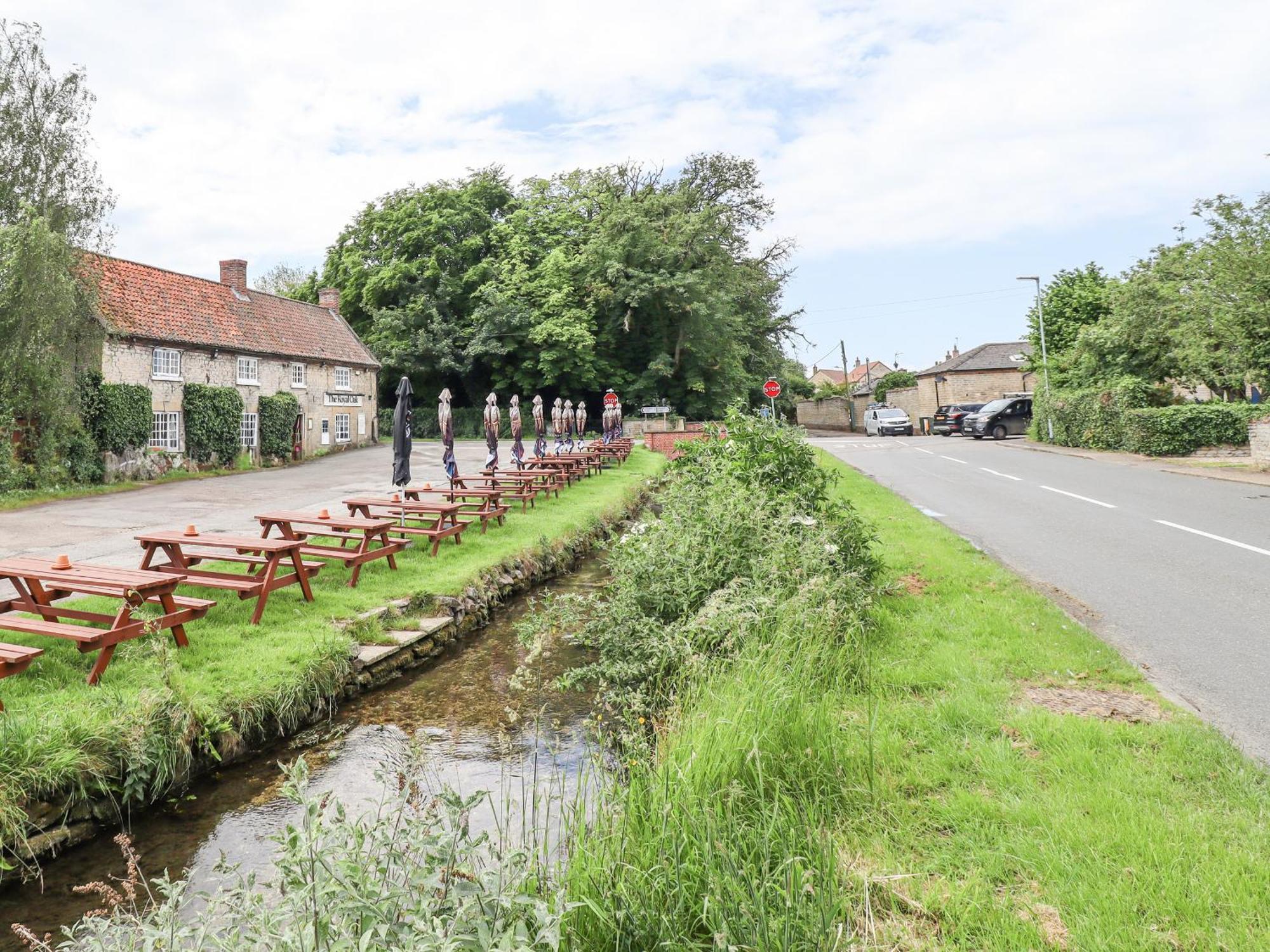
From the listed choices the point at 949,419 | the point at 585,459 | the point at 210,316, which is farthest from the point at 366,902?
the point at 949,419

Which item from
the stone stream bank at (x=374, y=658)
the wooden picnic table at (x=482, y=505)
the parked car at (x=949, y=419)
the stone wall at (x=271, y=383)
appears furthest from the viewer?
the parked car at (x=949, y=419)

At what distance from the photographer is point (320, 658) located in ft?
21.9

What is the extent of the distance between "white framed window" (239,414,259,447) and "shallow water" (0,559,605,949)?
1035 inches

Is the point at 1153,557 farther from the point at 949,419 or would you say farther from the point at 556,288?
the point at 556,288

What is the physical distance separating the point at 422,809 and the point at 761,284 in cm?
5287

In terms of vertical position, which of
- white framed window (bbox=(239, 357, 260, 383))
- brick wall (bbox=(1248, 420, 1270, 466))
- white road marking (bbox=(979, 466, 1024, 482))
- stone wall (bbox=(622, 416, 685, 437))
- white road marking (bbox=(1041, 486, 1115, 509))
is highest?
white framed window (bbox=(239, 357, 260, 383))

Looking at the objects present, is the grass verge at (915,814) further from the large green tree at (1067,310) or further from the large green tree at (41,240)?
the large green tree at (1067,310)

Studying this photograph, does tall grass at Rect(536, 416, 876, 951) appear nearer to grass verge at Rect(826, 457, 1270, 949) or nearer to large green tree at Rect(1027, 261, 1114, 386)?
grass verge at Rect(826, 457, 1270, 949)

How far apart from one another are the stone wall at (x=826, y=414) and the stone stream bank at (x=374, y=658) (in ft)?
192

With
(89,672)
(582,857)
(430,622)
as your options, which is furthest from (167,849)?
(430,622)

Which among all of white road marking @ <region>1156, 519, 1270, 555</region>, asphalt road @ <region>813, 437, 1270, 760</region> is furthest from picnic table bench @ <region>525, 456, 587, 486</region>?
white road marking @ <region>1156, 519, 1270, 555</region>

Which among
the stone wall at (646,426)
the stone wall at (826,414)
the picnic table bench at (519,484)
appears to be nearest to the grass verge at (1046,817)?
the picnic table bench at (519,484)

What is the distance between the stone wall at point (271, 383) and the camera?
2631 centimetres

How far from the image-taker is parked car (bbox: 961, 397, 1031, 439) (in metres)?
38.6
